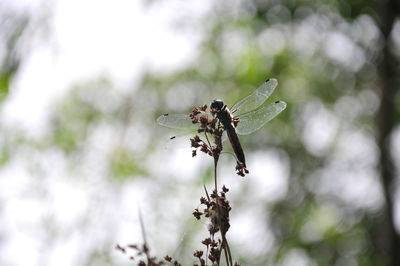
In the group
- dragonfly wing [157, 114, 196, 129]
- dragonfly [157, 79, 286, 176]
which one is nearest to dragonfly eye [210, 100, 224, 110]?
dragonfly [157, 79, 286, 176]

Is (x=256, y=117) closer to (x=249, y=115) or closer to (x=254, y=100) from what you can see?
(x=249, y=115)

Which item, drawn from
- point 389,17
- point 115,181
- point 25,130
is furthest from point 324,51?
point 25,130

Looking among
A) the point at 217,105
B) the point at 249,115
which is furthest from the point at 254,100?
the point at 217,105

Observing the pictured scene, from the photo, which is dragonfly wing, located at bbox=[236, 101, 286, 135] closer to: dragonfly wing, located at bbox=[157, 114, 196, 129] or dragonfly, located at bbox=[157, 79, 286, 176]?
dragonfly, located at bbox=[157, 79, 286, 176]

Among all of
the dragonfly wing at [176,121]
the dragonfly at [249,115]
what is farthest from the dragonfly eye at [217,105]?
the dragonfly wing at [176,121]

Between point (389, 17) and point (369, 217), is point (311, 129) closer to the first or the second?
point (369, 217)

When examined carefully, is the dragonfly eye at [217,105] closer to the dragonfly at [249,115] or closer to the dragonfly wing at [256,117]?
the dragonfly at [249,115]
